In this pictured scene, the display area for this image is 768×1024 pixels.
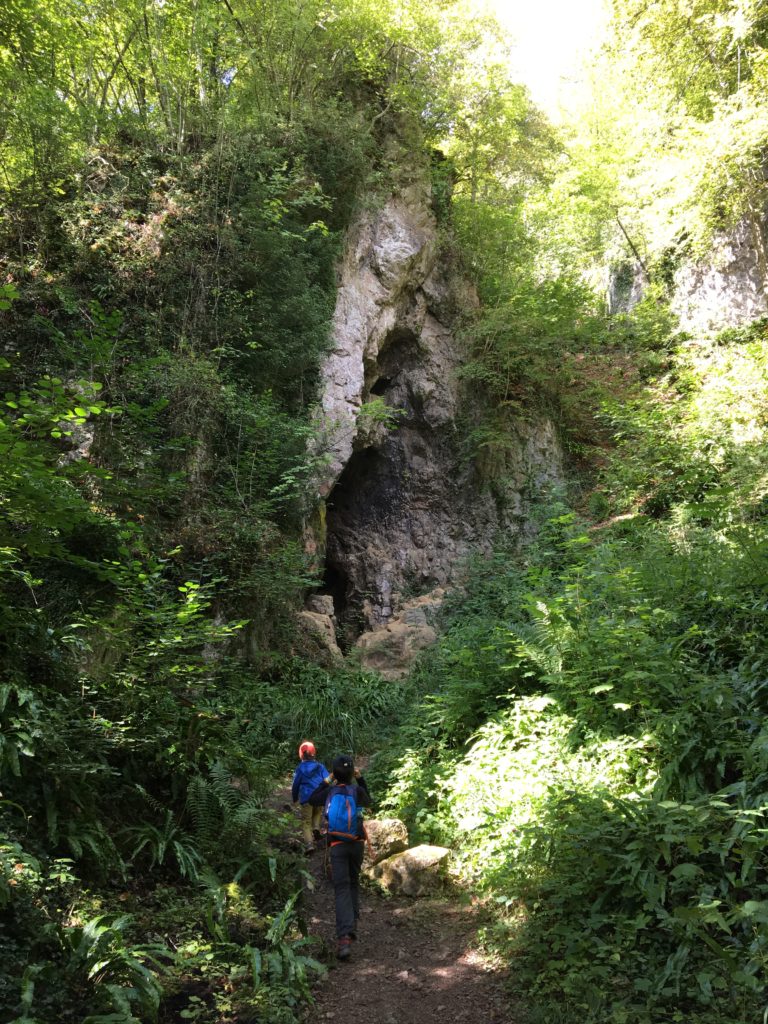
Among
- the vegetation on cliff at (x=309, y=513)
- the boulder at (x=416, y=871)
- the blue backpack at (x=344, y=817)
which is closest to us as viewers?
the vegetation on cliff at (x=309, y=513)

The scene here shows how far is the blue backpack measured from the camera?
494cm

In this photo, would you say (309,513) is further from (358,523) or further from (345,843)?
(345,843)

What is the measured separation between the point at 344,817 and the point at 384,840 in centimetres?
128

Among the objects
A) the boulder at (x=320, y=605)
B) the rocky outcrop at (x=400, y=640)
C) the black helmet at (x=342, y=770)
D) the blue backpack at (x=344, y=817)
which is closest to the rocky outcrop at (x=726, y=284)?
the rocky outcrop at (x=400, y=640)

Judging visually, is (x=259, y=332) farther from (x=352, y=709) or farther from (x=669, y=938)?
(x=669, y=938)

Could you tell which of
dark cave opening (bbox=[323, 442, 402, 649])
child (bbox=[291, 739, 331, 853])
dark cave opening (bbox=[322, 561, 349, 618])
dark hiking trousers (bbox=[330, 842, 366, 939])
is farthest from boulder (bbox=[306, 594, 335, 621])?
dark hiking trousers (bbox=[330, 842, 366, 939])

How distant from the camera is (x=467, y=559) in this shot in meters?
14.2

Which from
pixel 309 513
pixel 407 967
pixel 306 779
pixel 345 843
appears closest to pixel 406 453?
pixel 309 513

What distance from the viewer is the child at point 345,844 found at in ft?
15.4

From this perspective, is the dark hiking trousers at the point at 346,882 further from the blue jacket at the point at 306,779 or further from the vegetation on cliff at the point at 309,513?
the blue jacket at the point at 306,779

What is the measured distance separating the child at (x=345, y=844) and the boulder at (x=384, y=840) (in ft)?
3.39

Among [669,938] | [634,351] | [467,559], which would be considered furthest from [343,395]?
[669,938]

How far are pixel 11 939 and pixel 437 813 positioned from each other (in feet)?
13.1

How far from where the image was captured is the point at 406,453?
602 inches
